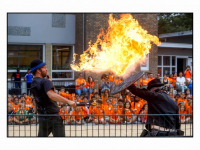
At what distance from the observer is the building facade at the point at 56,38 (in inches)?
567

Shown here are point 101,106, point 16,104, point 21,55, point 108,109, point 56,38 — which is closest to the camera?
point 108,109

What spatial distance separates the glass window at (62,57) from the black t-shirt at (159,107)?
37.0 ft

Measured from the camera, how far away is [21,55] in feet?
48.8

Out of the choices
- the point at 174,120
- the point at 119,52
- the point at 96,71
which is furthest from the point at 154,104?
the point at 96,71

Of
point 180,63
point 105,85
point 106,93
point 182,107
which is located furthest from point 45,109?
point 180,63

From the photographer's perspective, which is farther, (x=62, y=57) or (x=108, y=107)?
(x=62, y=57)

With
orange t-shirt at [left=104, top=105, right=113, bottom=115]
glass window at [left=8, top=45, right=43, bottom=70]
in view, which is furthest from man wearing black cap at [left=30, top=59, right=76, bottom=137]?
glass window at [left=8, top=45, right=43, bottom=70]

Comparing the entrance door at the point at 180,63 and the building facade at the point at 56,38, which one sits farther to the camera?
the entrance door at the point at 180,63

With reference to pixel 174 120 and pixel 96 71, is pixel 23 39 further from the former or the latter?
pixel 174 120

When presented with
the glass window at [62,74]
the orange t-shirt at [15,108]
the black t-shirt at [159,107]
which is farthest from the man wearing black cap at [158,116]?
the glass window at [62,74]

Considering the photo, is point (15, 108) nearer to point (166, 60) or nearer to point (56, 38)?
point (56, 38)

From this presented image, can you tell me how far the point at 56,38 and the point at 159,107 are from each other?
1146cm

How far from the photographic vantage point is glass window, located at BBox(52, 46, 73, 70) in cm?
1539

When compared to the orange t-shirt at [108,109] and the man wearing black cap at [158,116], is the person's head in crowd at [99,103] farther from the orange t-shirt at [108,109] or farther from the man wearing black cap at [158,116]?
the man wearing black cap at [158,116]
